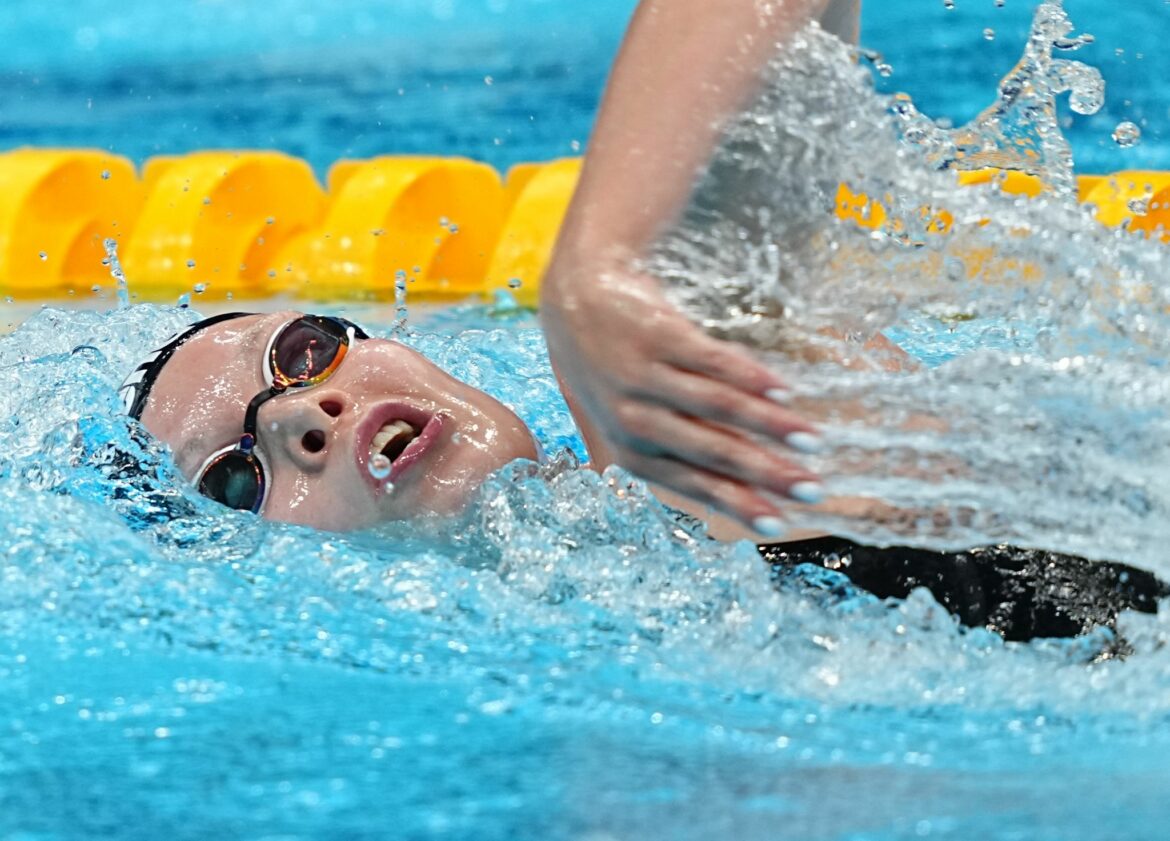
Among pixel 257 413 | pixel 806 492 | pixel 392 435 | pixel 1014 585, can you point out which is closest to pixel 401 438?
pixel 392 435

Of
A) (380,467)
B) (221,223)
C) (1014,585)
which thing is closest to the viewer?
(1014,585)

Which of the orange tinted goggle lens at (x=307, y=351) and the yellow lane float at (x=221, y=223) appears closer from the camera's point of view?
the orange tinted goggle lens at (x=307, y=351)

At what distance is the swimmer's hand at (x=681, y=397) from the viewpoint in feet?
2.49

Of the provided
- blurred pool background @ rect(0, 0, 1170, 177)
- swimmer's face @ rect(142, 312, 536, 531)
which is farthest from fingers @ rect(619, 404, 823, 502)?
blurred pool background @ rect(0, 0, 1170, 177)

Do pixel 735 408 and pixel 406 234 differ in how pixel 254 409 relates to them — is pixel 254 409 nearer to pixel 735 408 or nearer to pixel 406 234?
pixel 735 408

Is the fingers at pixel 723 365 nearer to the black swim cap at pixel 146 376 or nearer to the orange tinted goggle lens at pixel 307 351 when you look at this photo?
the orange tinted goggle lens at pixel 307 351

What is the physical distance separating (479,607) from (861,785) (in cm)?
43

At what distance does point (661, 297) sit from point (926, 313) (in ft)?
1.02

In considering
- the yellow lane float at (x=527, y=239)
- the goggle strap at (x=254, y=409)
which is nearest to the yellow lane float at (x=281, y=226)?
the yellow lane float at (x=527, y=239)

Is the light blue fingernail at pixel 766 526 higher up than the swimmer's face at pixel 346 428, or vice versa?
the light blue fingernail at pixel 766 526

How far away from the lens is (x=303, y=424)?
55.3 inches

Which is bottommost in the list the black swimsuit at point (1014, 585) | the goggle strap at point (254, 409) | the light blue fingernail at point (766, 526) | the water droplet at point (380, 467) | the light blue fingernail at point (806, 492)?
the goggle strap at point (254, 409)

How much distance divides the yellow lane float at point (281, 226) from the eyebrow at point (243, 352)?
5.60 ft

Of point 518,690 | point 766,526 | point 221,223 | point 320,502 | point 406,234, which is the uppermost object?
point 766,526
